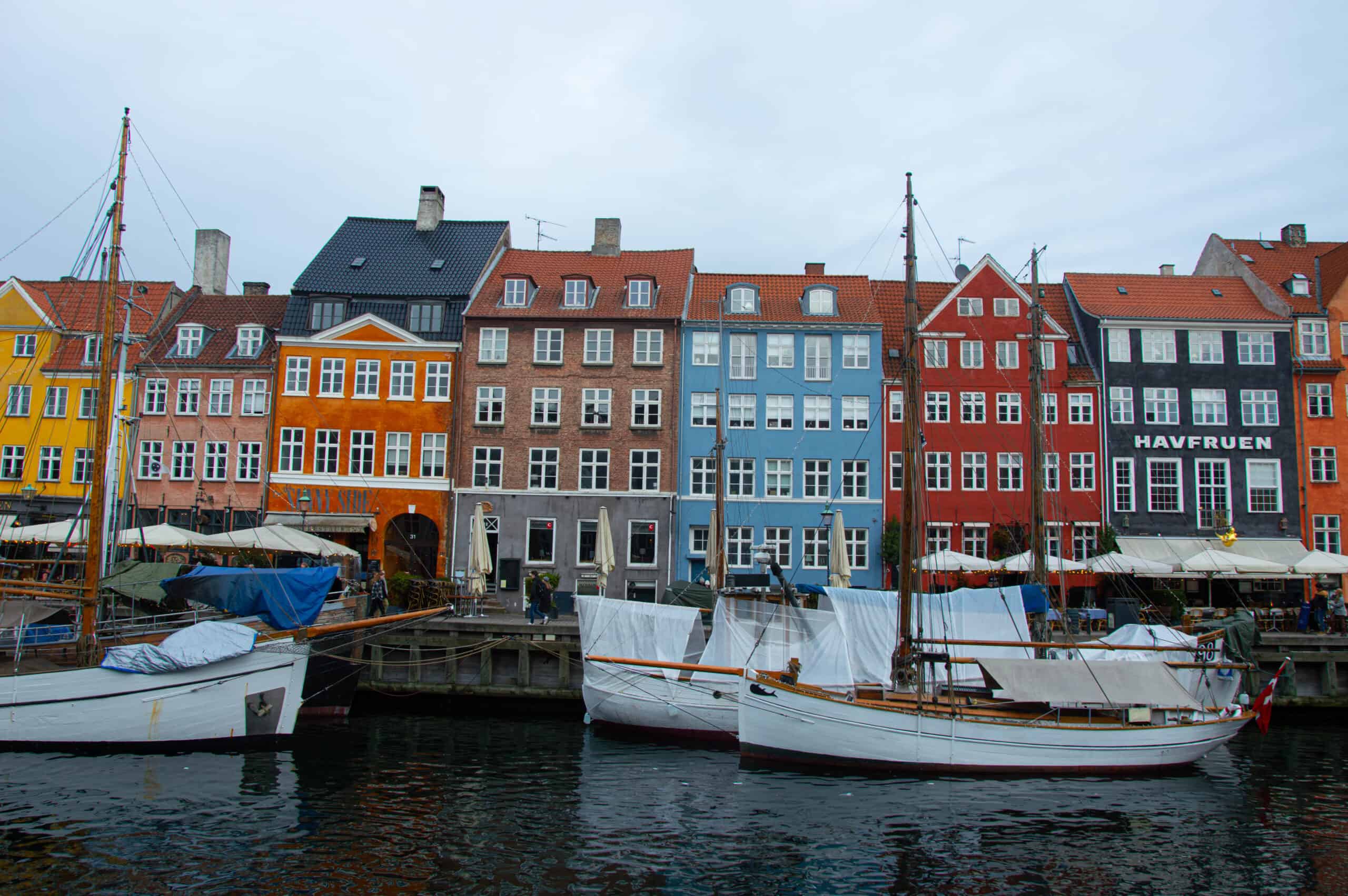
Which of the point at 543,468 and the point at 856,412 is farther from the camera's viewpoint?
the point at 856,412

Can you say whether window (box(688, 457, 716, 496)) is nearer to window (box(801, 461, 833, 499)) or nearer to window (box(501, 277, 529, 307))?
window (box(801, 461, 833, 499))

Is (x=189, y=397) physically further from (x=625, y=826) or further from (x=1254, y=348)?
(x=1254, y=348)

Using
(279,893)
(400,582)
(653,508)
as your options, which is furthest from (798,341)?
(279,893)

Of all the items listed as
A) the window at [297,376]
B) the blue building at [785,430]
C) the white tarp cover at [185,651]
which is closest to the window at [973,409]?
the blue building at [785,430]

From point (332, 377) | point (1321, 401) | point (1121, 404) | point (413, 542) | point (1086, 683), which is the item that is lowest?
point (1086, 683)

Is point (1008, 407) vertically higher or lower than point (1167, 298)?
lower

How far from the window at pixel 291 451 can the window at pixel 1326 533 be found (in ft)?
139

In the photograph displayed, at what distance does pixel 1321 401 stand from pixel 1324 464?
274 cm

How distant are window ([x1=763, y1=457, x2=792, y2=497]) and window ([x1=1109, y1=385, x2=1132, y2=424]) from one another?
1383cm

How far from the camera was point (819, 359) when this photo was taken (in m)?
42.9

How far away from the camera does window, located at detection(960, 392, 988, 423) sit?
42156 mm

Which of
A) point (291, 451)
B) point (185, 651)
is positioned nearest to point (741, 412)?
point (291, 451)

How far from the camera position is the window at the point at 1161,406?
41.9m

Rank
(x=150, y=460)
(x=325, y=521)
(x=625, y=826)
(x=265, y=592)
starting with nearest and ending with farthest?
(x=625, y=826)
(x=265, y=592)
(x=325, y=521)
(x=150, y=460)
